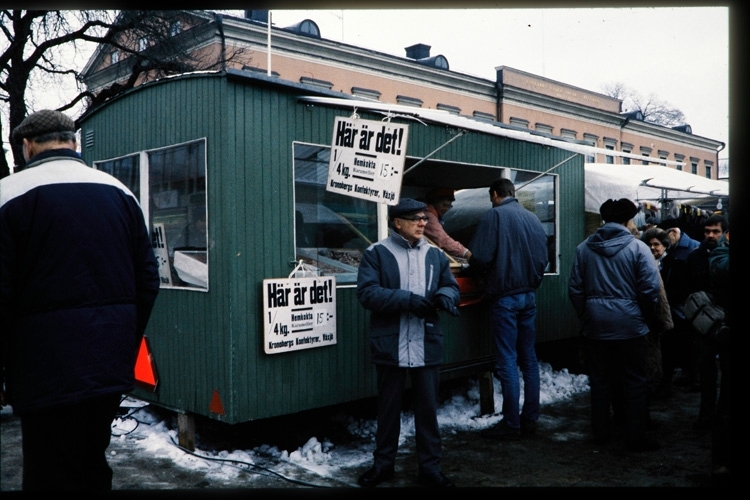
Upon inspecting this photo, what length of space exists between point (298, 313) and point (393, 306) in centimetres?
102

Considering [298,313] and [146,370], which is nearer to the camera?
[298,313]

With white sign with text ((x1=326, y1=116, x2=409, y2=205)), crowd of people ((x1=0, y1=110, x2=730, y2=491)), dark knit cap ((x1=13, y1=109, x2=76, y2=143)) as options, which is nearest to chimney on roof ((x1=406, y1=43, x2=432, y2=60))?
crowd of people ((x1=0, y1=110, x2=730, y2=491))

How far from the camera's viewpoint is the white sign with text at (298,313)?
5.10 meters

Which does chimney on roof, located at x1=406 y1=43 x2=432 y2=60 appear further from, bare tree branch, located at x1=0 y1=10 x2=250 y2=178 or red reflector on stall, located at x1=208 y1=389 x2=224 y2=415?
red reflector on stall, located at x1=208 y1=389 x2=224 y2=415

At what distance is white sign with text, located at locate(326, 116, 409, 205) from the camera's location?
5.10 metres

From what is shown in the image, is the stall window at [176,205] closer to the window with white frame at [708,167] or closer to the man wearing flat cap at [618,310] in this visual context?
the man wearing flat cap at [618,310]

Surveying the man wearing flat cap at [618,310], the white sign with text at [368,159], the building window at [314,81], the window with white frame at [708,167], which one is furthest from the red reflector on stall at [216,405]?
the window with white frame at [708,167]

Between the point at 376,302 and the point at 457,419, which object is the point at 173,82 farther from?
the point at 457,419

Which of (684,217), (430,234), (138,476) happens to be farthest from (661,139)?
(138,476)

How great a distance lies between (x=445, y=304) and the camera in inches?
182

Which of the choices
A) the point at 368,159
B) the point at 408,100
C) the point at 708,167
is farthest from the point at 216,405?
the point at 708,167

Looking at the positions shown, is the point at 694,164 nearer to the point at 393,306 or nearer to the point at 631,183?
the point at 631,183

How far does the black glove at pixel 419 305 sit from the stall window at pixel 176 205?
1.69 metres

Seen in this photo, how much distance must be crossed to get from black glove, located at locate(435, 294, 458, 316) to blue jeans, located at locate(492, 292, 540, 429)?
1534mm
